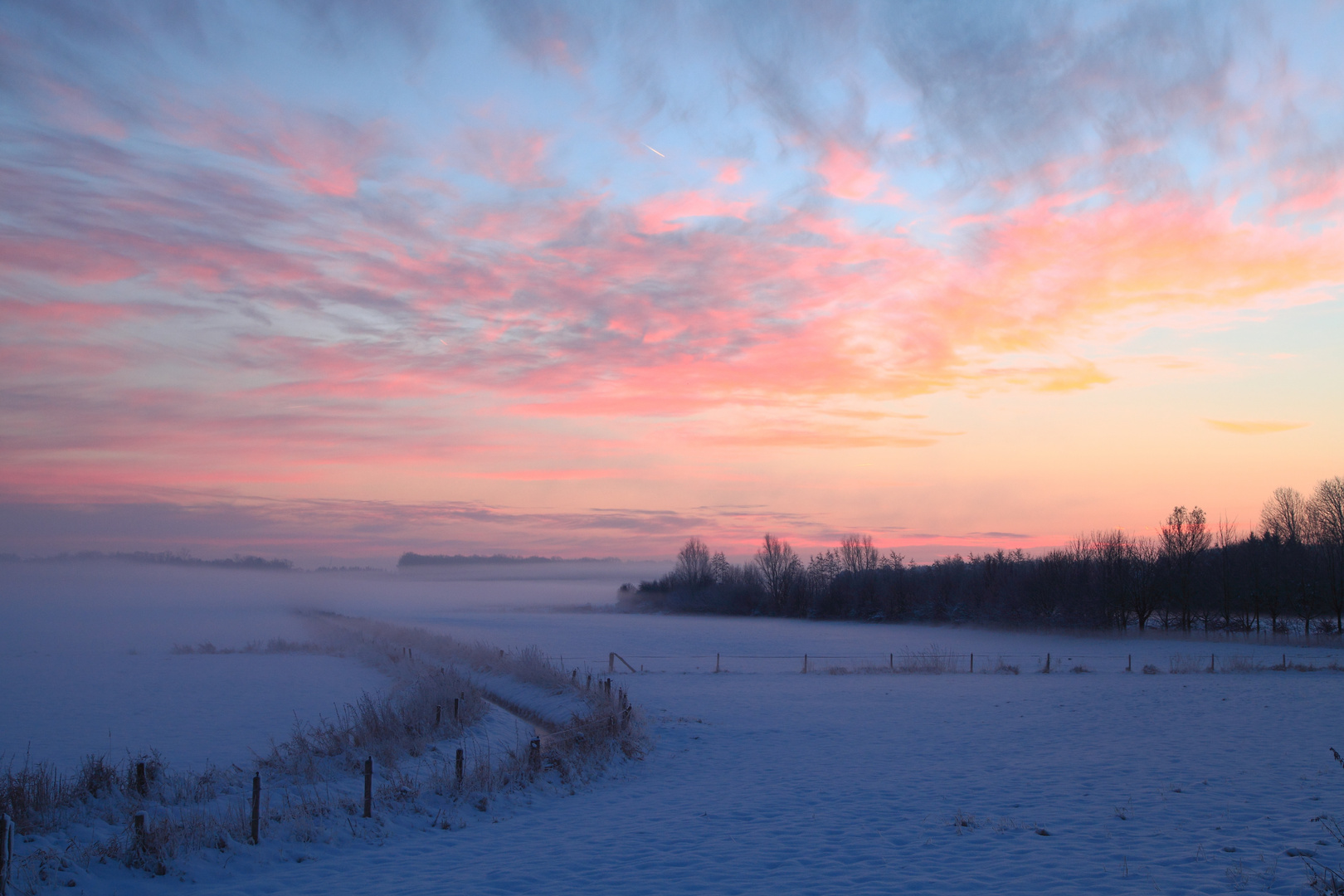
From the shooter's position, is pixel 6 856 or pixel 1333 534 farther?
pixel 1333 534

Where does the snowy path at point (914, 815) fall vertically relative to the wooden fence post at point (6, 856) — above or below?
below

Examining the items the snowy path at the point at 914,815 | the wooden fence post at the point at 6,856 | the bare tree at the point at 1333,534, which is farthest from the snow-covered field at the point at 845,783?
the bare tree at the point at 1333,534

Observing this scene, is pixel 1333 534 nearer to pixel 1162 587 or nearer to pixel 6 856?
pixel 1162 587

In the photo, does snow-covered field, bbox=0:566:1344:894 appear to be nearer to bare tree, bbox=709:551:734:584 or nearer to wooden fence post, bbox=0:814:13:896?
wooden fence post, bbox=0:814:13:896

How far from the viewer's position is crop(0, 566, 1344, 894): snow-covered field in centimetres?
975

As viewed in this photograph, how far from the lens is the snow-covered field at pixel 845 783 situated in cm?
975

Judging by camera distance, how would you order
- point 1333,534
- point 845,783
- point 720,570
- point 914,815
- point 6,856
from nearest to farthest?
point 6,856, point 914,815, point 845,783, point 1333,534, point 720,570

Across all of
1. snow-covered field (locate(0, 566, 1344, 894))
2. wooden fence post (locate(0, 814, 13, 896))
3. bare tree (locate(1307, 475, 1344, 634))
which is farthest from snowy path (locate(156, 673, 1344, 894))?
bare tree (locate(1307, 475, 1344, 634))

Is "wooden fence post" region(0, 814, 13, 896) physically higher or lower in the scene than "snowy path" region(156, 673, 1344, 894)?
higher

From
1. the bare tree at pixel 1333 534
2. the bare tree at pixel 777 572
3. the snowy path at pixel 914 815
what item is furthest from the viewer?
the bare tree at pixel 777 572

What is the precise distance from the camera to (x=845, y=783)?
15320 mm

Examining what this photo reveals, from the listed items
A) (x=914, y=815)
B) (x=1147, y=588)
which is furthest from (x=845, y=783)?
(x=1147, y=588)

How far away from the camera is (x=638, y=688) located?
105ft

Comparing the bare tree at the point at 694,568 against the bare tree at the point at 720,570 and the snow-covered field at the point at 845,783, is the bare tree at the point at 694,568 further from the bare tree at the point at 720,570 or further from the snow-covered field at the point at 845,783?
the snow-covered field at the point at 845,783
